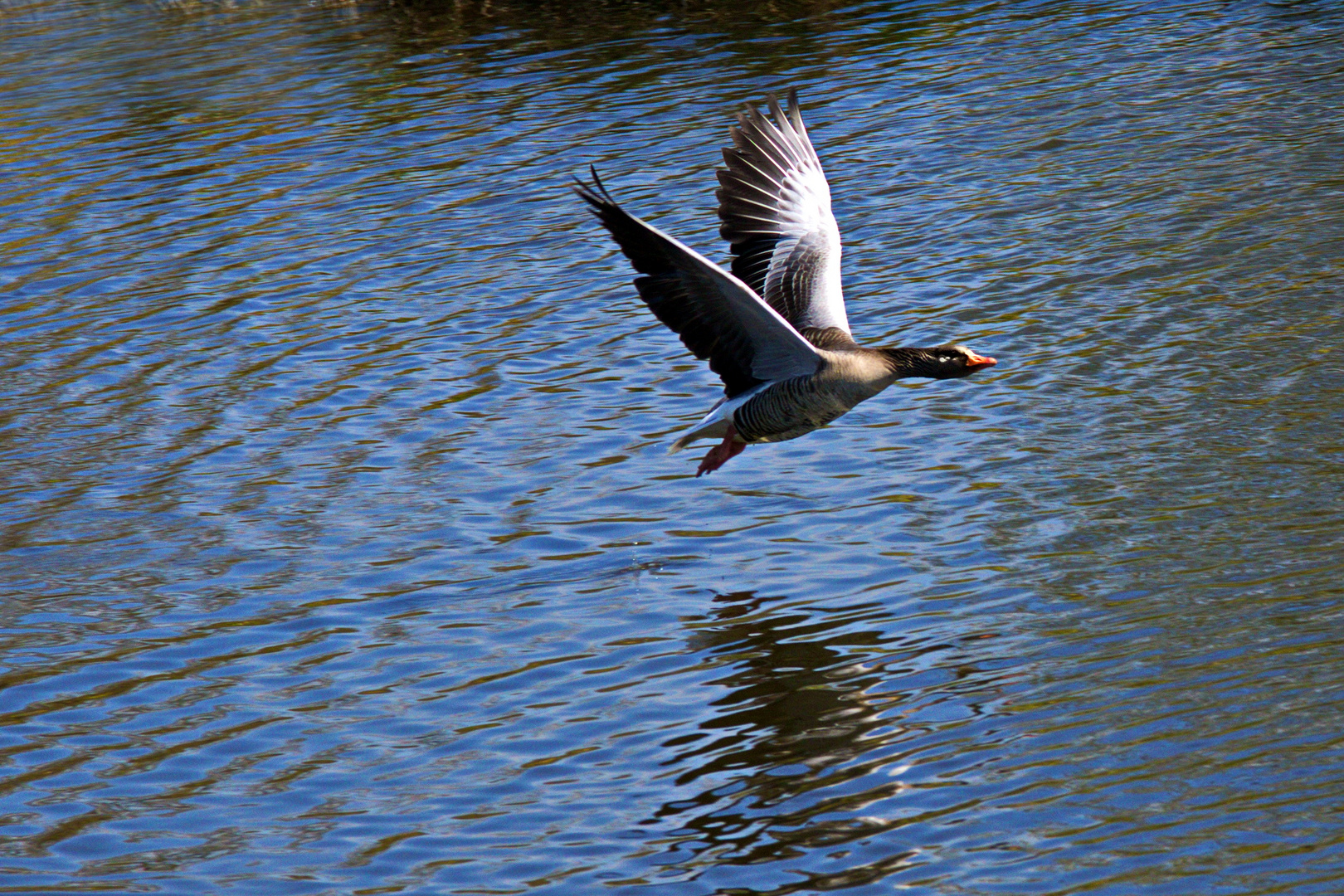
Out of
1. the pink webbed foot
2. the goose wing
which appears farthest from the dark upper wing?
the goose wing

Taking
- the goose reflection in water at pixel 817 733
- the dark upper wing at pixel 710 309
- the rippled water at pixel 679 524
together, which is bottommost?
the goose reflection in water at pixel 817 733

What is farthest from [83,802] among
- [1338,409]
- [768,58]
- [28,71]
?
[28,71]

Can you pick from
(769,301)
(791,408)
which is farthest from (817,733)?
(769,301)

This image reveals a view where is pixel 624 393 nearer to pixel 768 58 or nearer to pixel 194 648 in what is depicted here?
pixel 194 648

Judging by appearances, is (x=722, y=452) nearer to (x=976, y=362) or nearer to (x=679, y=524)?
(x=679, y=524)

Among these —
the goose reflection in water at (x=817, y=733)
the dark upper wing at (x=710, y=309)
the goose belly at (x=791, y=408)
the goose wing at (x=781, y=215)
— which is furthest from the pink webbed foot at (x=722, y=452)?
the goose reflection in water at (x=817, y=733)

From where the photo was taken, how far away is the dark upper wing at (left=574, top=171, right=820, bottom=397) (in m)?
7.31

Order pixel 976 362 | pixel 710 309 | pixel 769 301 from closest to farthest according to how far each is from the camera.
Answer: pixel 710 309 → pixel 976 362 → pixel 769 301

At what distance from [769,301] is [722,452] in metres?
1.00

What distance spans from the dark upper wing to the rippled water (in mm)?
974

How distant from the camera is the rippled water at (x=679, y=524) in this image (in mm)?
5914

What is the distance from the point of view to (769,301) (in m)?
9.24

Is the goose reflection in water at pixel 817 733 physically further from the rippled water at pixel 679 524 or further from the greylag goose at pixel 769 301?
the greylag goose at pixel 769 301

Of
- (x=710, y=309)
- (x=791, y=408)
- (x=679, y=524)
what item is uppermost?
(x=710, y=309)
